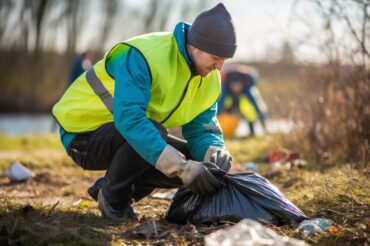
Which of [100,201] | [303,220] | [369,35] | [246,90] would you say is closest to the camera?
[303,220]

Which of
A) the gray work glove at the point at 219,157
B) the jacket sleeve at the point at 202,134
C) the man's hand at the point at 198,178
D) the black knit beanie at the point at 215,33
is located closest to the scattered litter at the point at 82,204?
the jacket sleeve at the point at 202,134

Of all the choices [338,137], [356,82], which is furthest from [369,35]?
[338,137]

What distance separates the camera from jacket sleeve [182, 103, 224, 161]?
3602mm

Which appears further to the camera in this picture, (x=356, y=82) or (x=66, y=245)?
(x=356, y=82)

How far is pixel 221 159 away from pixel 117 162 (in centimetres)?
60

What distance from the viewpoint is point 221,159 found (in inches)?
136

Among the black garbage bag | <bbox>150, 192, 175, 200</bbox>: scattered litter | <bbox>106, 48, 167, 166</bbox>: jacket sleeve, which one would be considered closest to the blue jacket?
<bbox>106, 48, 167, 166</bbox>: jacket sleeve

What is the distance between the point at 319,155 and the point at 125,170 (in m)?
3.21

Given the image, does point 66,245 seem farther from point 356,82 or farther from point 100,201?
point 356,82

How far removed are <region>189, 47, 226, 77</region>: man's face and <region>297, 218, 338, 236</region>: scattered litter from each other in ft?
3.16

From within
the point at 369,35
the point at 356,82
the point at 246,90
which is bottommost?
the point at 246,90

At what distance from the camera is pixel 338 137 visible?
593cm

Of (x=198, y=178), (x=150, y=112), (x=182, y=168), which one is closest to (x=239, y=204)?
(x=198, y=178)

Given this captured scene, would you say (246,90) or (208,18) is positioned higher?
(208,18)
